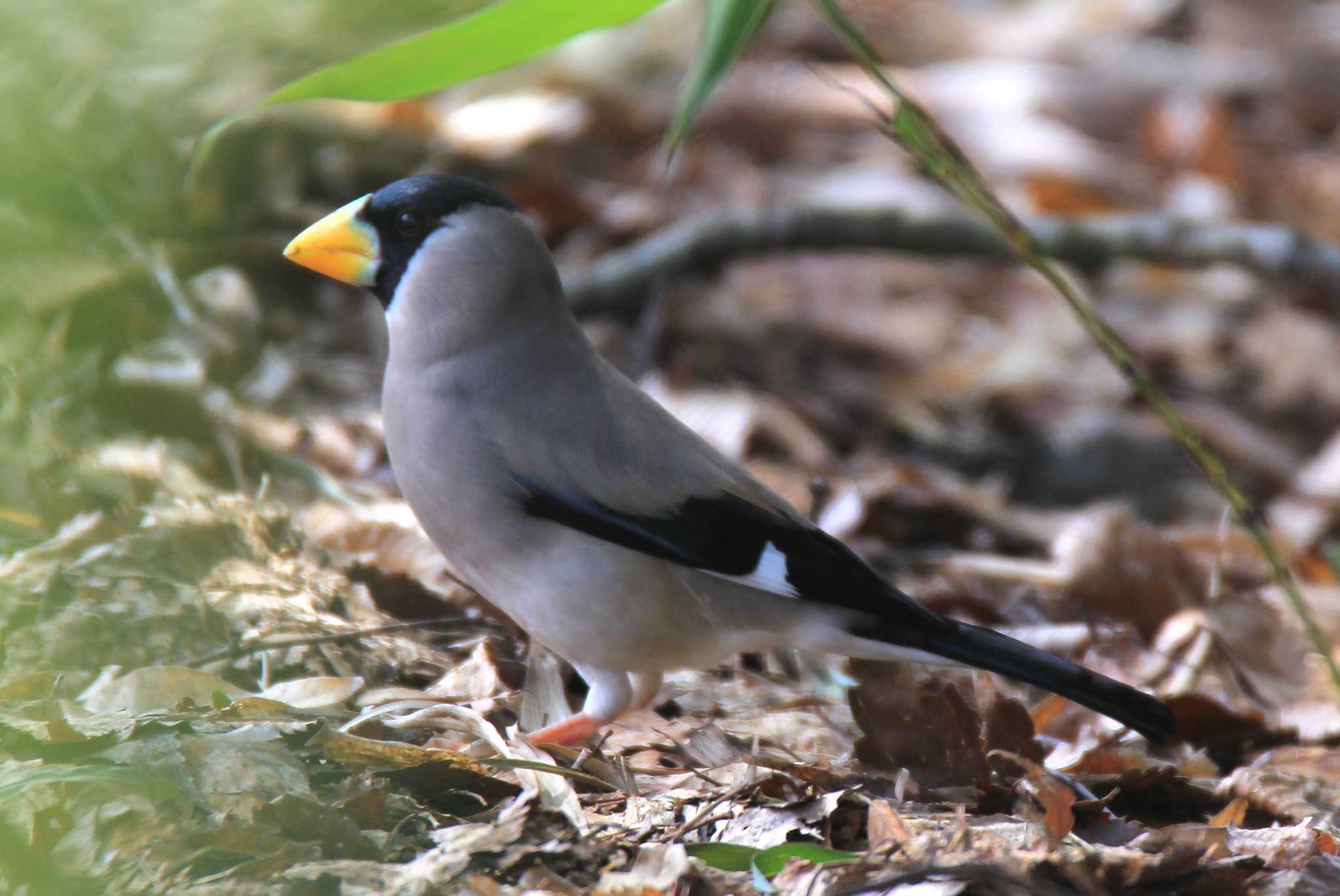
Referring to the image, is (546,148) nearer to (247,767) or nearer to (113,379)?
(113,379)

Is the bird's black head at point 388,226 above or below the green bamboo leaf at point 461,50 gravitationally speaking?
below

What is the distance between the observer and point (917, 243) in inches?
221

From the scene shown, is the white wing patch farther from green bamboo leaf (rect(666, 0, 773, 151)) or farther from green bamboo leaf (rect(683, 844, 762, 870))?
green bamboo leaf (rect(666, 0, 773, 151))

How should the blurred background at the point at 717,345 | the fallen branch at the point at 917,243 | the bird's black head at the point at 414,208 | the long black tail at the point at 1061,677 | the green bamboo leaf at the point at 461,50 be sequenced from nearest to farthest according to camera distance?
the green bamboo leaf at the point at 461,50, the long black tail at the point at 1061,677, the bird's black head at the point at 414,208, the blurred background at the point at 717,345, the fallen branch at the point at 917,243

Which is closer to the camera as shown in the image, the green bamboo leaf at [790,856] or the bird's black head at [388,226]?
the green bamboo leaf at [790,856]

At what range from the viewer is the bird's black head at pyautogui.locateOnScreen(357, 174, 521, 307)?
3.17 metres

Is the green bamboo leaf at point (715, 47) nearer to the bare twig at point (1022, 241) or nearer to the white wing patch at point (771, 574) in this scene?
the bare twig at point (1022, 241)

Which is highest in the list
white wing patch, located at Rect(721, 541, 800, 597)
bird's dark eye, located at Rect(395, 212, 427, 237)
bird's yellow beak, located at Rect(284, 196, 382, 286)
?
bird's dark eye, located at Rect(395, 212, 427, 237)

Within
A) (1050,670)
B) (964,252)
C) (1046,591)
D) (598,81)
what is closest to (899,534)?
(1046,591)

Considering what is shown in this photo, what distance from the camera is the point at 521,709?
3.14m

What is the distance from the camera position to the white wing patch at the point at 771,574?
9.98 feet

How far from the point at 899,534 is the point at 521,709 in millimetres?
1947

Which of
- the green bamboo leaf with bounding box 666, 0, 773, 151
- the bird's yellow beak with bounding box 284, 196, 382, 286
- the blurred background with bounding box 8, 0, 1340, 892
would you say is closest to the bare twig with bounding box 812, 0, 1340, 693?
the blurred background with bounding box 8, 0, 1340, 892

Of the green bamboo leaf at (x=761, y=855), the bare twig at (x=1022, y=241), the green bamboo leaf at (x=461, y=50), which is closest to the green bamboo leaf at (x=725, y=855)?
the green bamboo leaf at (x=761, y=855)
